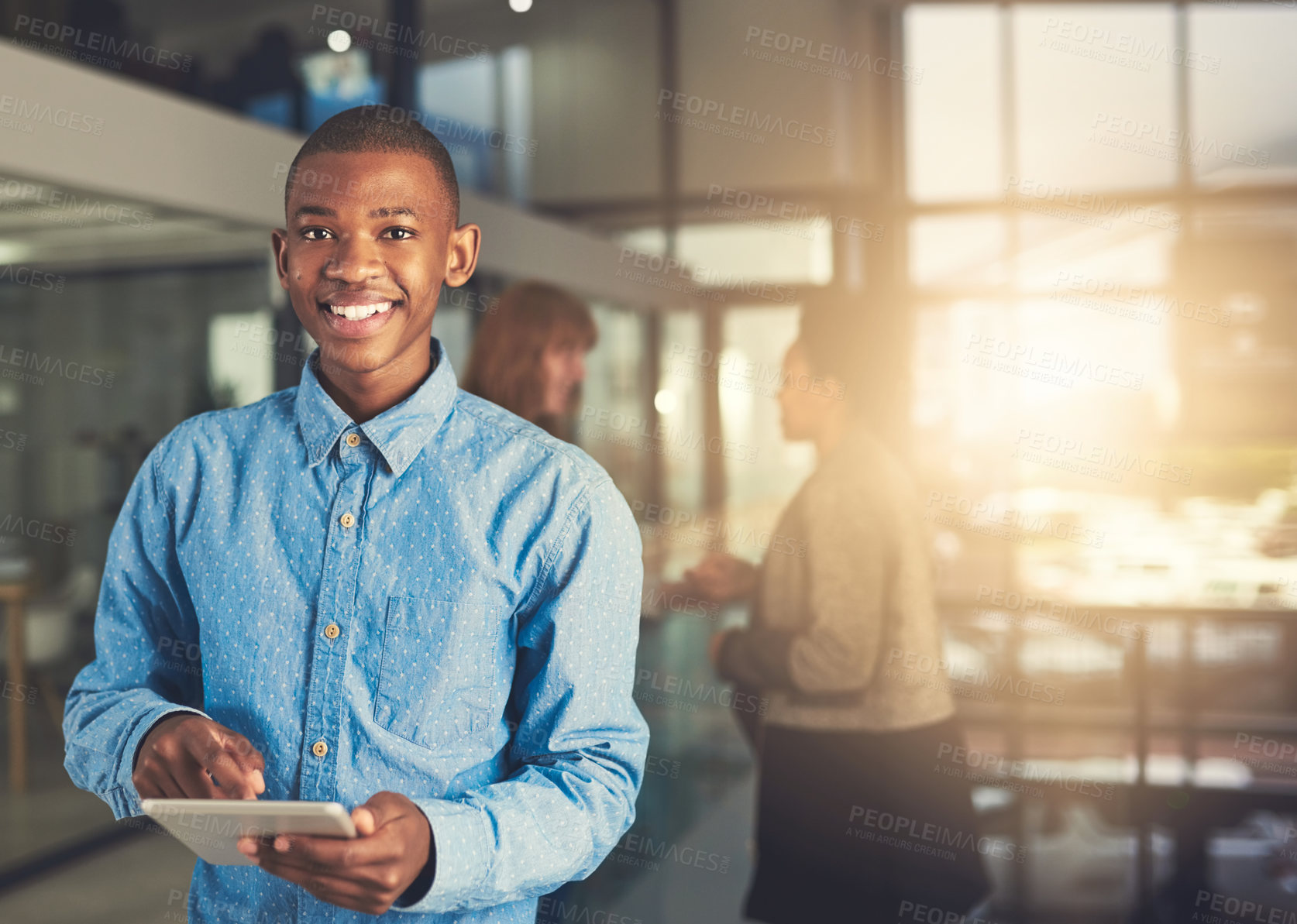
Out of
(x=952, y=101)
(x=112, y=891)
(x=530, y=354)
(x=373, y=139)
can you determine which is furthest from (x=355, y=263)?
(x=112, y=891)

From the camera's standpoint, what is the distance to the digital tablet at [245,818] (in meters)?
0.75

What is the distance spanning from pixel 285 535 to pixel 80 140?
232cm

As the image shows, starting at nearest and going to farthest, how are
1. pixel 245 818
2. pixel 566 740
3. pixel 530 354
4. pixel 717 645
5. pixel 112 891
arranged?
pixel 245 818 < pixel 566 740 < pixel 530 354 < pixel 717 645 < pixel 112 891

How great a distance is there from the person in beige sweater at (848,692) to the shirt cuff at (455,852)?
1.83 m

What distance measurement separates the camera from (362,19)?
423cm

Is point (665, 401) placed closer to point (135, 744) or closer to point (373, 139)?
point (373, 139)

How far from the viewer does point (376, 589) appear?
105 centimetres

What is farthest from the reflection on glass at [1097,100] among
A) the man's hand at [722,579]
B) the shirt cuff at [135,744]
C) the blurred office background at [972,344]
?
the shirt cuff at [135,744]

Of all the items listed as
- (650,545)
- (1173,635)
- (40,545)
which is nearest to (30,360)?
(40,545)

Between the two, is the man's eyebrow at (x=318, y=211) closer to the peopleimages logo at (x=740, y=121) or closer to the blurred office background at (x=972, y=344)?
the blurred office background at (x=972, y=344)

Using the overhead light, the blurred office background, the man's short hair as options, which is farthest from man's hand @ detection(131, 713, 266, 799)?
the overhead light

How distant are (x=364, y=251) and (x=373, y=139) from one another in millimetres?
115

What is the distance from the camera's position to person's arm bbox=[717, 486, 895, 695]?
8.68 ft

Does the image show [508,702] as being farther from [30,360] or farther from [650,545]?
[30,360]
